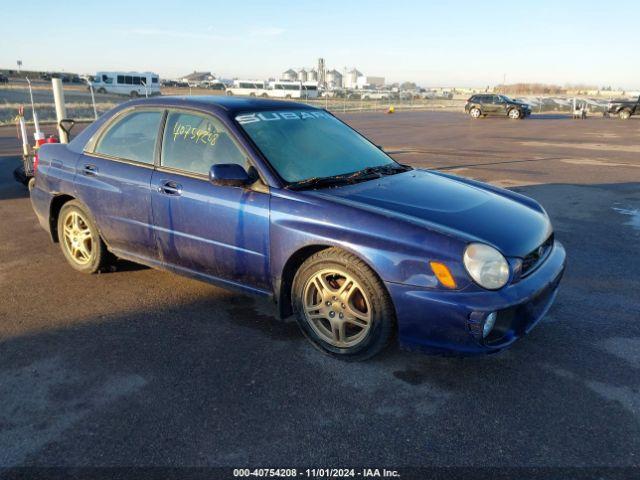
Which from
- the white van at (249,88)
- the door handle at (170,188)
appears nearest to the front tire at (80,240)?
the door handle at (170,188)

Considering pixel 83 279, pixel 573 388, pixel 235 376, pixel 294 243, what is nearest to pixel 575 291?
pixel 573 388

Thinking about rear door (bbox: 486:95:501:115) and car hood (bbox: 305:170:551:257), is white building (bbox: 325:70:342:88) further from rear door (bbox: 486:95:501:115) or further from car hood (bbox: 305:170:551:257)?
car hood (bbox: 305:170:551:257)

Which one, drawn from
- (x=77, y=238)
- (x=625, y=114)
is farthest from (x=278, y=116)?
(x=625, y=114)

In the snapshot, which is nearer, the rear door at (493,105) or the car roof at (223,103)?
the car roof at (223,103)

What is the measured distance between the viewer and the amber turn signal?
9.31 feet

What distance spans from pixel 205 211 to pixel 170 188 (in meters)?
0.39

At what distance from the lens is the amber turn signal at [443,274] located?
2838mm

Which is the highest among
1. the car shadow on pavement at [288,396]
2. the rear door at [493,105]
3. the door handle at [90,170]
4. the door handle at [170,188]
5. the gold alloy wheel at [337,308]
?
the rear door at [493,105]

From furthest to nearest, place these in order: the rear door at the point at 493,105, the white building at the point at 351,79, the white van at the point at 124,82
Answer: the white building at the point at 351,79 → the white van at the point at 124,82 → the rear door at the point at 493,105

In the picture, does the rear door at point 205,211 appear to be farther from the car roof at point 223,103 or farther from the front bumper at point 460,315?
the front bumper at point 460,315

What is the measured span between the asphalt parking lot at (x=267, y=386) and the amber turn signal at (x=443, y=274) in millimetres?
658

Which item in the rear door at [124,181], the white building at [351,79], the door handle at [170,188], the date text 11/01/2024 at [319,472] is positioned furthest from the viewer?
the white building at [351,79]

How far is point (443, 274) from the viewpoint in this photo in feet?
9.34

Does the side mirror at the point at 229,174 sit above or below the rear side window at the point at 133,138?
below
